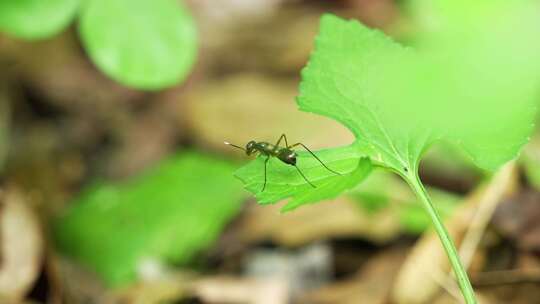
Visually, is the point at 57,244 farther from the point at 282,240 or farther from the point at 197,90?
the point at 197,90

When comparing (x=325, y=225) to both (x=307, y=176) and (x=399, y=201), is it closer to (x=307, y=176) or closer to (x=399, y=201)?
(x=399, y=201)

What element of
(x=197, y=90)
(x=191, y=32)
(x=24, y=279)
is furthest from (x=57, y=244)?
(x=197, y=90)

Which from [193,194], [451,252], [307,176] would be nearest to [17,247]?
[193,194]

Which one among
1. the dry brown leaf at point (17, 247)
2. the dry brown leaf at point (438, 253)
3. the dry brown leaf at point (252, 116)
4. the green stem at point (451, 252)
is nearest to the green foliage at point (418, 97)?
the green stem at point (451, 252)

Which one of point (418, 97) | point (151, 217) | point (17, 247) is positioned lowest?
point (151, 217)

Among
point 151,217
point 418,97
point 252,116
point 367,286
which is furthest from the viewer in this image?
point 252,116

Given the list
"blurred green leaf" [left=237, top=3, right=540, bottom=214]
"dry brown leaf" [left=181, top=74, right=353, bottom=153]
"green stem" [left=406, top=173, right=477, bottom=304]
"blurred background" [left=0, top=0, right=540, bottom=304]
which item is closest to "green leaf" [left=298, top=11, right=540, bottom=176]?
"blurred green leaf" [left=237, top=3, right=540, bottom=214]

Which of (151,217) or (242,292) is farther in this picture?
(151,217)
